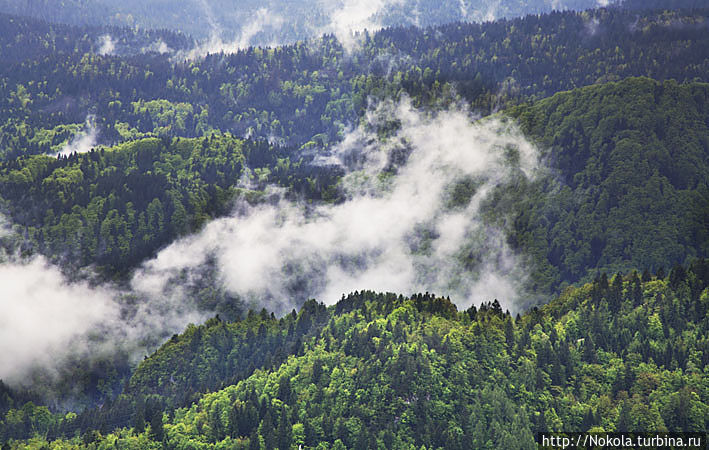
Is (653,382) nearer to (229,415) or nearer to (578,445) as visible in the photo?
(578,445)

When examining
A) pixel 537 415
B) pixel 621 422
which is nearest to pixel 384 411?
pixel 537 415

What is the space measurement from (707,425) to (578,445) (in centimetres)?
2730

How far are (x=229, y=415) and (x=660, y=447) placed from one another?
8953cm

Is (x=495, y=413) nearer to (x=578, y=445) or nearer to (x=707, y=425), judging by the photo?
(x=578, y=445)

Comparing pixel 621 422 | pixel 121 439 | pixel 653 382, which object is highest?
pixel 653 382

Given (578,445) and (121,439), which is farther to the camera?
(121,439)

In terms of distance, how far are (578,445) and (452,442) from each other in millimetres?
25673

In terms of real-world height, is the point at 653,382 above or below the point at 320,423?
above

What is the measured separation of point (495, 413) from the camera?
7771 inches

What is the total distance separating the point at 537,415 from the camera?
7761 inches

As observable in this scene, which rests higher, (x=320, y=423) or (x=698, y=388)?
(x=698, y=388)

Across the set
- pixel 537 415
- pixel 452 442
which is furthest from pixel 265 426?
pixel 537 415

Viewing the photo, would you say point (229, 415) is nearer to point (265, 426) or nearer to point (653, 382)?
point (265, 426)

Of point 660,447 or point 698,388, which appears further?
point 698,388
